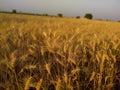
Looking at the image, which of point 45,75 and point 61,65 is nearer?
point 45,75

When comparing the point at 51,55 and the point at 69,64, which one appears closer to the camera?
the point at 69,64

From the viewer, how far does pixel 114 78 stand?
1.94 metres

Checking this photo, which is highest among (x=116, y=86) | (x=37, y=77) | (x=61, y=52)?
(x=61, y=52)

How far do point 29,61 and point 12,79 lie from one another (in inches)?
14.5

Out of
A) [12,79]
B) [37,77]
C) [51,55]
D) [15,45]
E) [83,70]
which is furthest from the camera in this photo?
[15,45]

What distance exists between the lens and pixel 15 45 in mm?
2275

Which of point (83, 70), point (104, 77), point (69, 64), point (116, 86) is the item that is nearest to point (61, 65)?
point (69, 64)

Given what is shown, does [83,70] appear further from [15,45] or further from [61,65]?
[15,45]

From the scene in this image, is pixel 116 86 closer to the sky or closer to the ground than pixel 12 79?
closer to the ground

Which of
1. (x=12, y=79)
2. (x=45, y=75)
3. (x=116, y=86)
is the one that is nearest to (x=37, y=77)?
(x=45, y=75)

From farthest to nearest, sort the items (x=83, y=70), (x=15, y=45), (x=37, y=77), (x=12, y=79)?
(x=15, y=45)
(x=83, y=70)
(x=37, y=77)
(x=12, y=79)

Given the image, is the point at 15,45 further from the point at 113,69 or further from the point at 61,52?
the point at 113,69

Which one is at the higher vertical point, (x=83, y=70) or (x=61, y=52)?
(x=61, y=52)

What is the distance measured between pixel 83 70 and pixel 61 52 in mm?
245
